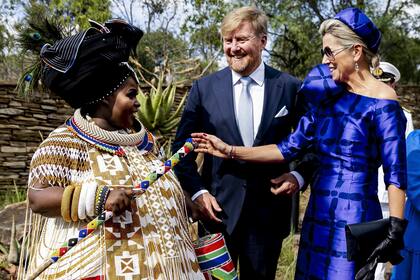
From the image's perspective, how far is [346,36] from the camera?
227 centimetres

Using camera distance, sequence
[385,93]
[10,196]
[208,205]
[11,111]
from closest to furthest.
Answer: [385,93] < [208,205] < [10,196] < [11,111]

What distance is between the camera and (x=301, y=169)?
262 centimetres

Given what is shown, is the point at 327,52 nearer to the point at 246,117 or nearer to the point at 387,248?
the point at 246,117

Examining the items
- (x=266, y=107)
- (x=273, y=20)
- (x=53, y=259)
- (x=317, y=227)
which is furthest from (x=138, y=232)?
(x=273, y=20)

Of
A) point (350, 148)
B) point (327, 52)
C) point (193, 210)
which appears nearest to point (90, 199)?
point (193, 210)

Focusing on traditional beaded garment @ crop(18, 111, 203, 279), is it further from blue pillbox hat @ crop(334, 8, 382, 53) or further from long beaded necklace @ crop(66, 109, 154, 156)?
blue pillbox hat @ crop(334, 8, 382, 53)

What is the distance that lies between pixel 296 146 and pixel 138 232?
0.96 meters

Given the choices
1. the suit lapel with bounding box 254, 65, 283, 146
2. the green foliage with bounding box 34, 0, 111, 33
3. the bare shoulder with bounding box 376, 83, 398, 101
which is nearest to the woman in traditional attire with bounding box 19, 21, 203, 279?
the suit lapel with bounding box 254, 65, 283, 146

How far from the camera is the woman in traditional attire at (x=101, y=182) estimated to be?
72.7 inches

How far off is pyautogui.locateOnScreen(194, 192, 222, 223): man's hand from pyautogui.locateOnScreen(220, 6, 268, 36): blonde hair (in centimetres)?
93

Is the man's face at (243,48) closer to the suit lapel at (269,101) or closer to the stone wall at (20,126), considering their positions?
the suit lapel at (269,101)

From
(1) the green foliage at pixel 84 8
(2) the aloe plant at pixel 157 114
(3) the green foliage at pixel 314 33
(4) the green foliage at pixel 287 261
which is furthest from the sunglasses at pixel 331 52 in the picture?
(3) the green foliage at pixel 314 33

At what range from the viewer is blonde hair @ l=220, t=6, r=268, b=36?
2723 millimetres

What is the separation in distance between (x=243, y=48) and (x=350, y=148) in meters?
0.86
